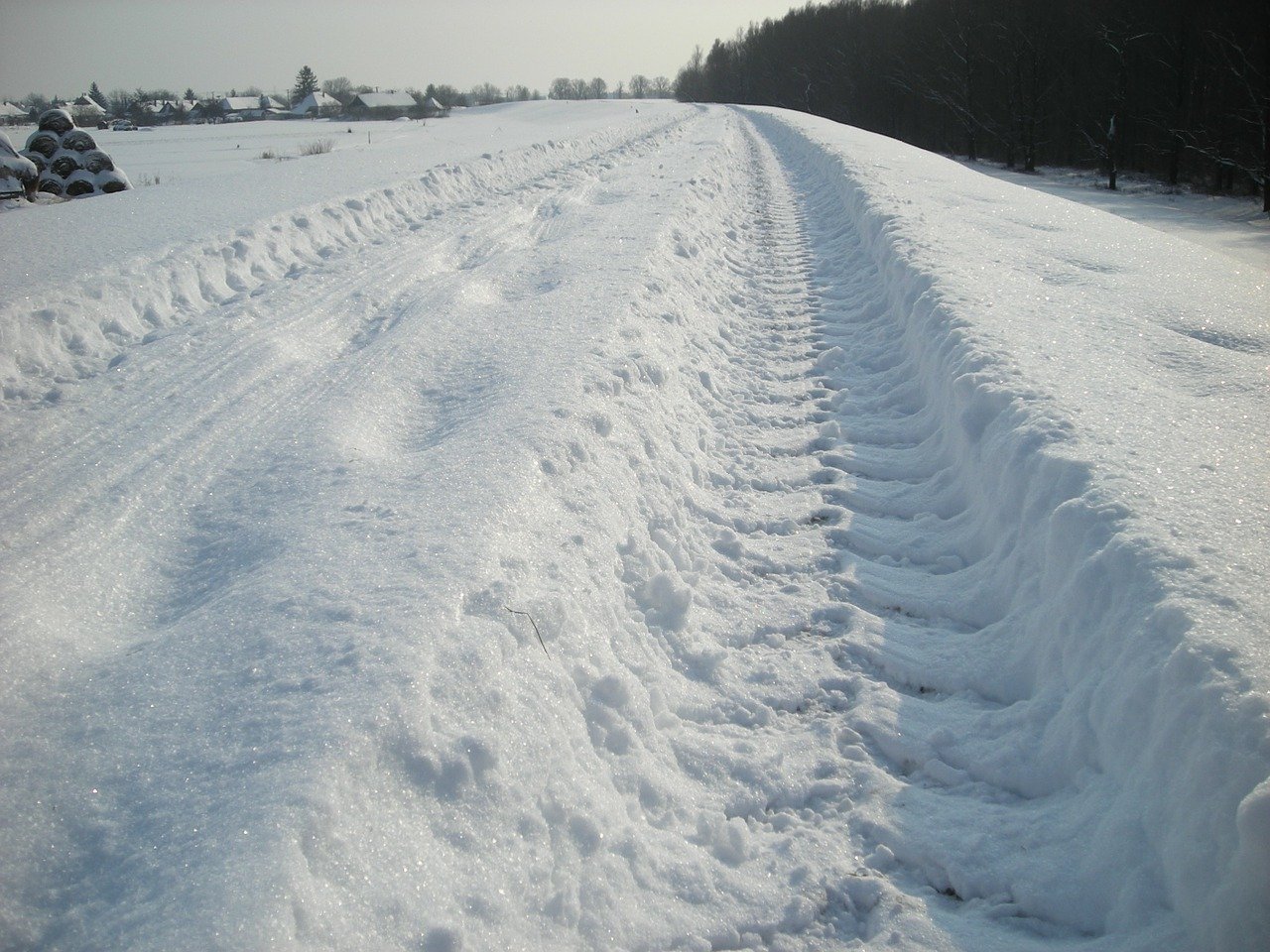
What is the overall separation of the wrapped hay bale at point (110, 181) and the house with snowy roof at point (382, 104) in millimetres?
64169

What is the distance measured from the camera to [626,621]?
3385 mm

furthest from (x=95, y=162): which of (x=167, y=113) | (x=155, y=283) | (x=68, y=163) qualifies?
(x=167, y=113)

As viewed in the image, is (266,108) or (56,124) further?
(266,108)

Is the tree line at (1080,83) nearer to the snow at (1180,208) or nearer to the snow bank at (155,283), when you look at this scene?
the snow at (1180,208)

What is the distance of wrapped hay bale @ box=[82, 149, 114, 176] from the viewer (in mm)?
13758

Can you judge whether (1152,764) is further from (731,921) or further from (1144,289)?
(1144,289)

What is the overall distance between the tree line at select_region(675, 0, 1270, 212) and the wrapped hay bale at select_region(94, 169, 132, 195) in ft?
106

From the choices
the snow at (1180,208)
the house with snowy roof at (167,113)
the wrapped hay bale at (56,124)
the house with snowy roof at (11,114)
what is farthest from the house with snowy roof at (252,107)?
the snow at (1180,208)

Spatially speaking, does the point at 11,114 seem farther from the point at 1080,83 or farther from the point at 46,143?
the point at 1080,83

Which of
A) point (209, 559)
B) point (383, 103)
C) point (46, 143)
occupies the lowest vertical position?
point (209, 559)

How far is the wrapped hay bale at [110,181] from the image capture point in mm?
13758

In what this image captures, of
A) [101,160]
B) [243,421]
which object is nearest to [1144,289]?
[243,421]

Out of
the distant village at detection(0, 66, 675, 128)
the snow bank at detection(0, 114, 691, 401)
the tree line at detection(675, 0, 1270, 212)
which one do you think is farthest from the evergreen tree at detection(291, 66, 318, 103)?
the snow bank at detection(0, 114, 691, 401)

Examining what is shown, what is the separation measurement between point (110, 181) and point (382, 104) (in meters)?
72.0
